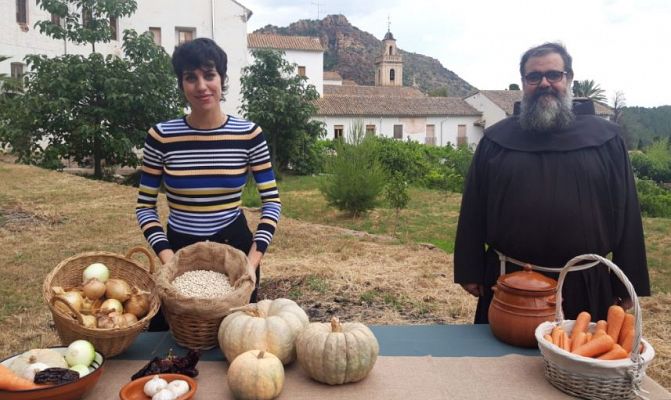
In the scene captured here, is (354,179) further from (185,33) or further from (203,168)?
(185,33)

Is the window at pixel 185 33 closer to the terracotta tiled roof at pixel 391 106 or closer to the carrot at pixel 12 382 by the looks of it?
the terracotta tiled roof at pixel 391 106

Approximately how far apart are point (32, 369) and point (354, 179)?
11230 mm

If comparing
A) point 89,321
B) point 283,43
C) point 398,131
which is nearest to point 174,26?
point 283,43

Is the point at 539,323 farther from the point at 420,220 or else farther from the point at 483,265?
the point at 420,220

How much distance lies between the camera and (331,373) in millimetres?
1880

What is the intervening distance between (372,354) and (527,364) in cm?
59

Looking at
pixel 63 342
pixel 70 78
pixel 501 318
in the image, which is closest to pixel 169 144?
pixel 63 342

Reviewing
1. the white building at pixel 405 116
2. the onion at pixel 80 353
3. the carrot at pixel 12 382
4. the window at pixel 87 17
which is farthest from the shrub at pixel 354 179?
the white building at pixel 405 116

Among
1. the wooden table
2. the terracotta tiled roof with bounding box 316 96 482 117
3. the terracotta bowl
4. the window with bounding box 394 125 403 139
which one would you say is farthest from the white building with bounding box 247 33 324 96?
the terracotta bowl

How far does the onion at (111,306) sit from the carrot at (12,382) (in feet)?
1.37

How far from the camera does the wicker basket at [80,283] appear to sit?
197 cm

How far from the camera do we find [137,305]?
6.94ft

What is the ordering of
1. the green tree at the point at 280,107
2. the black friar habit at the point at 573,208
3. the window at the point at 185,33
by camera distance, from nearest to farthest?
1. the black friar habit at the point at 573,208
2. the green tree at the point at 280,107
3. the window at the point at 185,33

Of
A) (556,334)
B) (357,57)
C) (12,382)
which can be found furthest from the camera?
(357,57)
